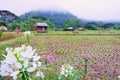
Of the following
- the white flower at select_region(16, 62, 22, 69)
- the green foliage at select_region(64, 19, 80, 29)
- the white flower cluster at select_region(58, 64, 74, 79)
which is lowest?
the green foliage at select_region(64, 19, 80, 29)

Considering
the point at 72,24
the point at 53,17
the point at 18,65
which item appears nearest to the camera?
the point at 18,65

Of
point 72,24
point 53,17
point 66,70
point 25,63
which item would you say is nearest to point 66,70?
point 66,70

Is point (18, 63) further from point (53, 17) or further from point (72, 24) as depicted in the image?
point (53, 17)

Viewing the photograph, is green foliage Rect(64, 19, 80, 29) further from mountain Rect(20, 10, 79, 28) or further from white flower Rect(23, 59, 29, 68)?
white flower Rect(23, 59, 29, 68)

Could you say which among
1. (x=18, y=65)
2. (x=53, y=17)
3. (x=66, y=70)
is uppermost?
(x=18, y=65)

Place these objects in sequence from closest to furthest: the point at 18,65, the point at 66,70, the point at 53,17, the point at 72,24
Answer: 1. the point at 18,65
2. the point at 66,70
3. the point at 72,24
4. the point at 53,17

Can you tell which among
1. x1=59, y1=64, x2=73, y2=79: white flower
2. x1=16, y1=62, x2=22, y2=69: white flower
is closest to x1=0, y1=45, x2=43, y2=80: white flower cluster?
x1=16, y1=62, x2=22, y2=69: white flower

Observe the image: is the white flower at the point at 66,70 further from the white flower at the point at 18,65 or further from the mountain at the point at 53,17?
the mountain at the point at 53,17

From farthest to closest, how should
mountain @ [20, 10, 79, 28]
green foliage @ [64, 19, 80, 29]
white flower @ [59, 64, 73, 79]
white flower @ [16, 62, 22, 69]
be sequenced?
mountain @ [20, 10, 79, 28] → green foliage @ [64, 19, 80, 29] → white flower @ [59, 64, 73, 79] → white flower @ [16, 62, 22, 69]

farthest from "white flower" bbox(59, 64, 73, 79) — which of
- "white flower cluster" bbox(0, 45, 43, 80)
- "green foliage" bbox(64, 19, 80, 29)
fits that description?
"green foliage" bbox(64, 19, 80, 29)

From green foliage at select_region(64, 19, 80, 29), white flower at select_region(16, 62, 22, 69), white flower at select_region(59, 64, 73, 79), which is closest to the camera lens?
white flower at select_region(16, 62, 22, 69)

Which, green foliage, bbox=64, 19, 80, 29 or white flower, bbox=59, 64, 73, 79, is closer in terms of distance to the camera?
white flower, bbox=59, 64, 73, 79

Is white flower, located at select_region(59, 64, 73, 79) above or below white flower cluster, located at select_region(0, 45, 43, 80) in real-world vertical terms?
below

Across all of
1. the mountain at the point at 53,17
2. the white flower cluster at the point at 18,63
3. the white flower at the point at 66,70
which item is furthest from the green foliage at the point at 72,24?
the white flower cluster at the point at 18,63
